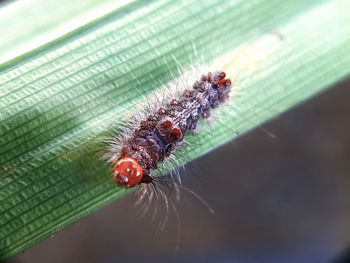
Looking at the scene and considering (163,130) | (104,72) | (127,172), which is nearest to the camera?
(127,172)

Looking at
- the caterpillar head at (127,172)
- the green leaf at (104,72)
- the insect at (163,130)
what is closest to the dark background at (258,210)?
the insect at (163,130)

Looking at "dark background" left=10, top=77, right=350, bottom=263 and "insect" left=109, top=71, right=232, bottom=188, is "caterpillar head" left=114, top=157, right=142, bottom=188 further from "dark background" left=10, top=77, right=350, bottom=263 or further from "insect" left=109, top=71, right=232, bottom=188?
"dark background" left=10, top=77, right=350, bottom=263

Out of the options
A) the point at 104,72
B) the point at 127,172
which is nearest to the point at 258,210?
the point at 127,172

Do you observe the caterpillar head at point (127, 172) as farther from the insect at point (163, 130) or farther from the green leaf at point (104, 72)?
the green leaf at point (104, 72)

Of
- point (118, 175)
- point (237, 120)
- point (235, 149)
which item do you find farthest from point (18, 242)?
point (235, 149)

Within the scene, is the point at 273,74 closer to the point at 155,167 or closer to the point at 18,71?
the point at 155,167

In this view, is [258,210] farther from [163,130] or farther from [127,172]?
[127,172]

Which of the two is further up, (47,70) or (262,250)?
(47,70)
